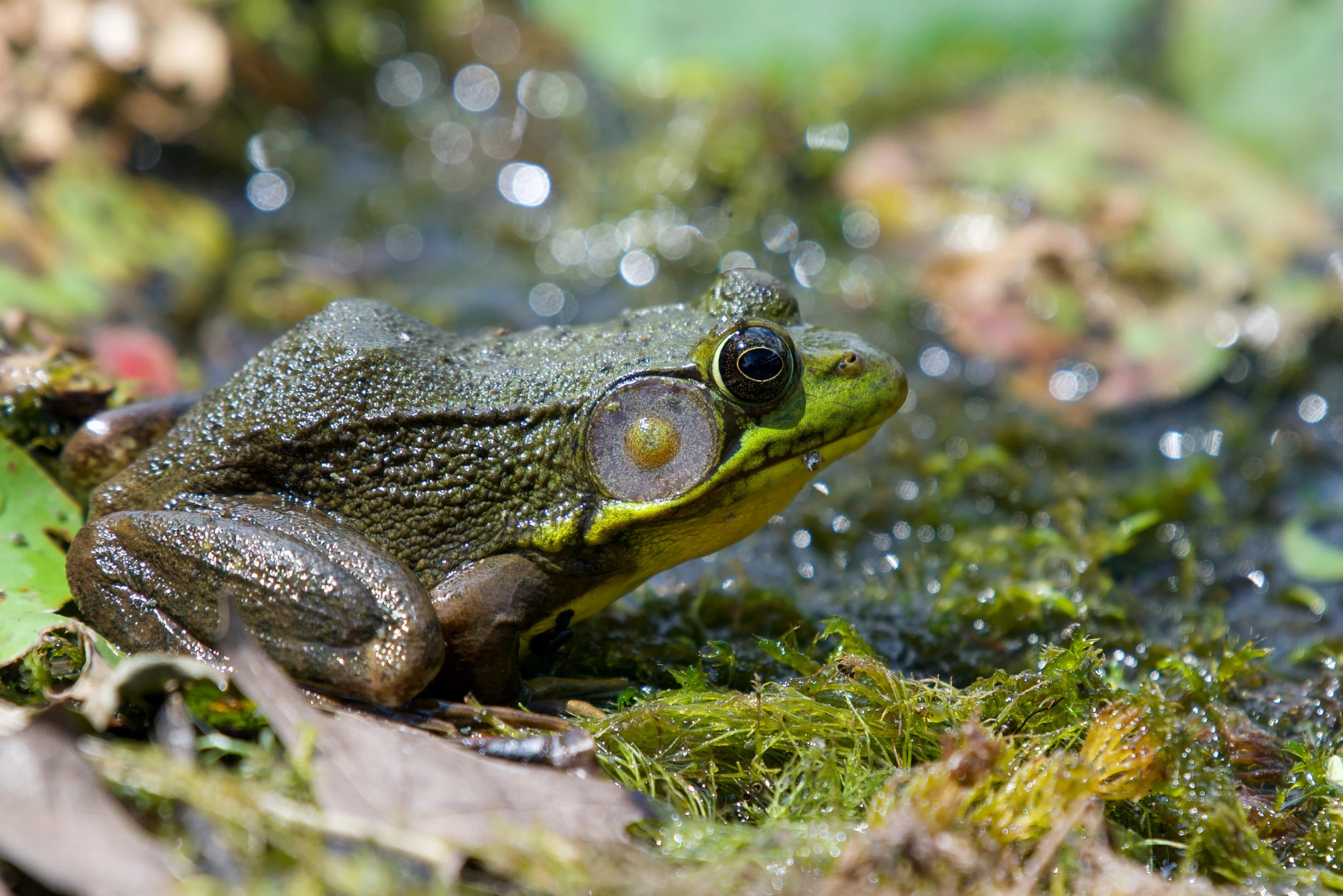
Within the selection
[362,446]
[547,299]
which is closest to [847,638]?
[362,446]

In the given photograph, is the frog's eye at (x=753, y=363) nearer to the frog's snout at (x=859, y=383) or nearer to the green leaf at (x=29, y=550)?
the frog's snout at (x=859, y=383)

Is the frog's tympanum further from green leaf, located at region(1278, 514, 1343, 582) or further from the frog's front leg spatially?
green leaf, located at region(1278, 514, 1343, 582)

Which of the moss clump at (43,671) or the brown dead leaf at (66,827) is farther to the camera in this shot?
the moss clump at (43,671)

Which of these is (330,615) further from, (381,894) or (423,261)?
(423,261)

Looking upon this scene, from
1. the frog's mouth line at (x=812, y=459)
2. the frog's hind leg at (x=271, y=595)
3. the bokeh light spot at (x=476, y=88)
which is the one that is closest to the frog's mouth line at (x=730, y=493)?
the frog's mouth line at (x=812, y=459)

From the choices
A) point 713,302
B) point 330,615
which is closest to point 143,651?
point 330,615

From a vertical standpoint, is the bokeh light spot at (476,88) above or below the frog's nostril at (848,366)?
above

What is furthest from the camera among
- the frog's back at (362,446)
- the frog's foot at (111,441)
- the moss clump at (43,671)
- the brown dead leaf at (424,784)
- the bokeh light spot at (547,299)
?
the bokeh light spot at (547,299)
